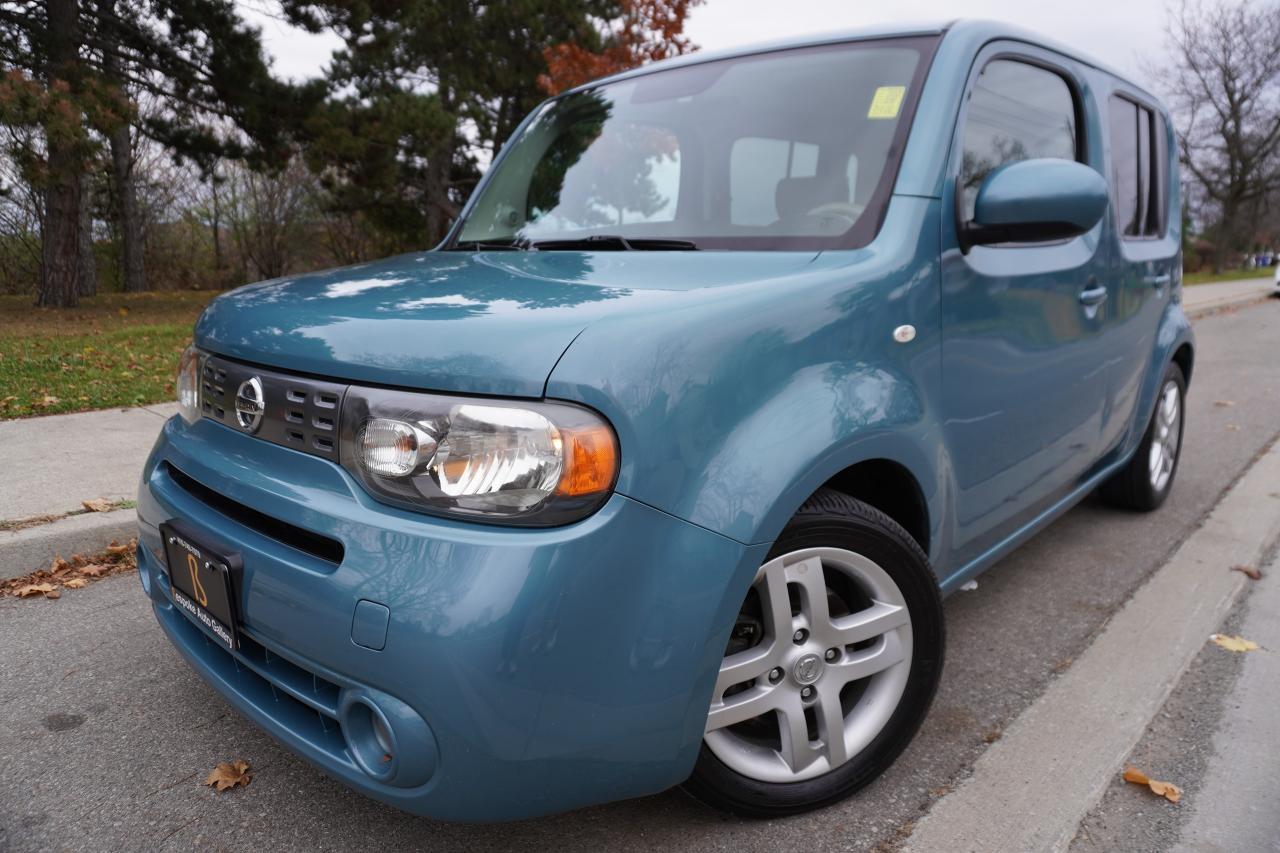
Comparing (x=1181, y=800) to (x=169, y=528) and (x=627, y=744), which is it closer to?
(x=627, y=744)

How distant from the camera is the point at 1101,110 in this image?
311 cm

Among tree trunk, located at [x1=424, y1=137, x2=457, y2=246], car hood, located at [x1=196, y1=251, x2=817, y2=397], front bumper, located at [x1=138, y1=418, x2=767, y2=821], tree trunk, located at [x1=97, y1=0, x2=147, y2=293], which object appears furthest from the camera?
tree trunk, located at [x1=424, y1=137, x2=457, y2=246]

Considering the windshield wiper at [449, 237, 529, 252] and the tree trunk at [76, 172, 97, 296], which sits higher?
the tree trunk at [76, 172, 97, 296]

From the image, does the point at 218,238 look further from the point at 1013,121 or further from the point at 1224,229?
the point at 1224,229

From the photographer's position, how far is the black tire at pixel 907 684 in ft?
5.84

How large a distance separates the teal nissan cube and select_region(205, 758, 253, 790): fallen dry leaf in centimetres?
35

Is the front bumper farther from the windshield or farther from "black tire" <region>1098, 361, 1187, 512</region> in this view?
"black tire" <region>1098, 361, 1187, 512</region>

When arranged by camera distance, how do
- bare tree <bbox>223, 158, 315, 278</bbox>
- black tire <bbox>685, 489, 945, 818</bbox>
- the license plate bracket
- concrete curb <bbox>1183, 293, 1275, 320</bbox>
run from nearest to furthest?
1. the license plate bracket
2. black tire <bbox>685, 489, 945, 818</bbox>
3. concrete curb <bbox>1183, 293, 1275, 320</bbox>
4. bare tree <bbox>223, 158, 315, 278</bbox>

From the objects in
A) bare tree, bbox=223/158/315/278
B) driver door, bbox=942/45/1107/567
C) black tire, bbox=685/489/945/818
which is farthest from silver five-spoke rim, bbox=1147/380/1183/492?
bare tree, bbox=223/158/315/278

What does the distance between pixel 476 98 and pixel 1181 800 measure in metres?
18.7

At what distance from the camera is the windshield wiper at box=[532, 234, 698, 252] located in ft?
7.33

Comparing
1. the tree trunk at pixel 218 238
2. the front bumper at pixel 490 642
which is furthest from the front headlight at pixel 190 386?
the tree trunk at pixel 218 238

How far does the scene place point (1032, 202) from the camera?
Result: 2123 millimetres

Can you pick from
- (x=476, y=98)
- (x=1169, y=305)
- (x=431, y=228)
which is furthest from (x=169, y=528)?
(x=431, y=228)
